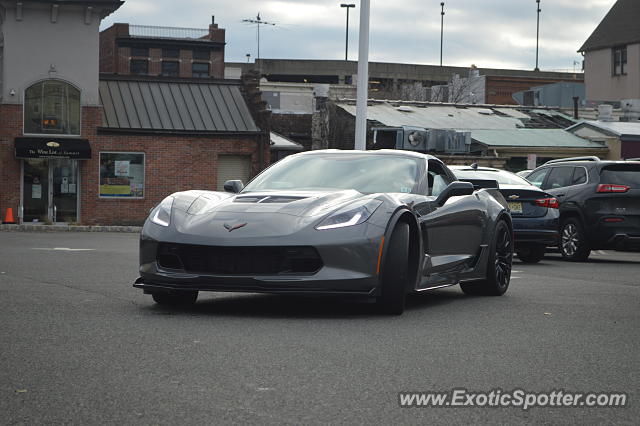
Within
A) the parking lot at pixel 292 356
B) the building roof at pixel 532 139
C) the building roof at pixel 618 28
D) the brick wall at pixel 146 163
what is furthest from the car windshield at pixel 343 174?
the building roof at pixel 618 28

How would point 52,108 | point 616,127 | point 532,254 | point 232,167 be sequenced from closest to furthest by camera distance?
point 532,254 < point 52,108 < point 232,167 < point 616,127

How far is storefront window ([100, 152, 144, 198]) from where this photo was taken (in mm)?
39062

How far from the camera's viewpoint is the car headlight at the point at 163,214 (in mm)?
8156

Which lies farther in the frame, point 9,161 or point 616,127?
point 616,127

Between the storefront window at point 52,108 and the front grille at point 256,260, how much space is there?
31596 millimetres

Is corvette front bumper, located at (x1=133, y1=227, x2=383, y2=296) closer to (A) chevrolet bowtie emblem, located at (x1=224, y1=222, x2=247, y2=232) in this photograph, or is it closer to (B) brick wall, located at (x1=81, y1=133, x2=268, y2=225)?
(A) chevrolet bowtie emblem, located at (x1=224, y1=222, x2=247, y2=232)

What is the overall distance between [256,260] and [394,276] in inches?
40.6

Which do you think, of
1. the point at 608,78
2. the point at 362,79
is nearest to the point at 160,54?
the point at 608,78

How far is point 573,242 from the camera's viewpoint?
18.2m

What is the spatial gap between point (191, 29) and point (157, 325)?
79.9 metres

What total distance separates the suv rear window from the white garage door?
24.5m

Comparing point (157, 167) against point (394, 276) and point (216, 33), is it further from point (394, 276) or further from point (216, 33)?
point (216, 33)

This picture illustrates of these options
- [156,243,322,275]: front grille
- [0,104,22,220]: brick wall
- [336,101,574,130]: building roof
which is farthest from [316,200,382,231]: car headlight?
[336,101,574,130]: building roof

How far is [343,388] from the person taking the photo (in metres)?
5.08
